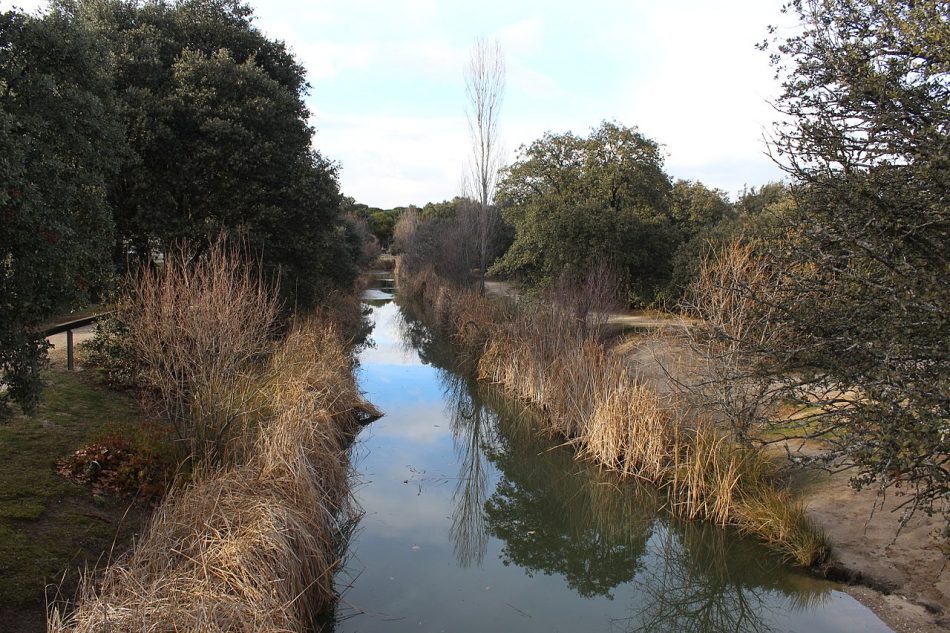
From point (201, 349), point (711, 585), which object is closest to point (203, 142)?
point (201, 349)

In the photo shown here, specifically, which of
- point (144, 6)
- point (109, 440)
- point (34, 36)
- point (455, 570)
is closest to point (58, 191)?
point (34, 36)

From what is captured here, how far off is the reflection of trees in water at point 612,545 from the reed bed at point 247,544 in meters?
1.85

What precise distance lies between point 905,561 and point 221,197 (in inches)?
432

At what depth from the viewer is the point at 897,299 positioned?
373 centimetres

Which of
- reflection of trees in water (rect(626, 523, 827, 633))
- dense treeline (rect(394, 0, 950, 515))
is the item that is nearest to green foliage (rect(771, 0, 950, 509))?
dense treeline (rect(394, 0, 950, 515))

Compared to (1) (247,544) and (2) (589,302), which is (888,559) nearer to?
(1) (247,544)

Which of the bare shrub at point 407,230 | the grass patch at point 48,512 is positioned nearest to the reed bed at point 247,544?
the grass patch at point 48,512

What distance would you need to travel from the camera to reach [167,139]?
11.0m

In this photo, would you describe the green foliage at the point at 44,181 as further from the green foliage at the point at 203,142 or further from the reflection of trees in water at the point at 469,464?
the green foliage at the point at 203,142

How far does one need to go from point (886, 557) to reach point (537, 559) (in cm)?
337

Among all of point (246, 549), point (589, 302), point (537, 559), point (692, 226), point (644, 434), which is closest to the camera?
point (246, 549)

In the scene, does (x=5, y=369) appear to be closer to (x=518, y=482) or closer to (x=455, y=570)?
(x=455, y=570)

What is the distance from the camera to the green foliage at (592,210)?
19.3 metres

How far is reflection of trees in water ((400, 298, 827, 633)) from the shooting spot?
625cm
